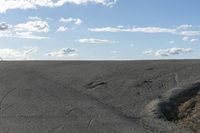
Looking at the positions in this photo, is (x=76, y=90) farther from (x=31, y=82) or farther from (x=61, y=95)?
(x=31, y=82)

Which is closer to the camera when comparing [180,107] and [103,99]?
[180,107]

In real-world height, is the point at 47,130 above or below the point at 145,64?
below

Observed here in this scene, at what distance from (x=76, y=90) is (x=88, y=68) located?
4.09 m

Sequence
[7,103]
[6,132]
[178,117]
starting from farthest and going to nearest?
[7,103]
[178,117]
[6,132]

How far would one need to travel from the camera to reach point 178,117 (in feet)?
35.4

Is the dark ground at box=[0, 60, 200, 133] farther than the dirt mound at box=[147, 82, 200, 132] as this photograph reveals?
No

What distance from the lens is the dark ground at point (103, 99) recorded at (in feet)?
33.9

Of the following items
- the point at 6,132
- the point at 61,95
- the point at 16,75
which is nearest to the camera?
the point at 6,132

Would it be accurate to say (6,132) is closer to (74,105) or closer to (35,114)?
(35,114)

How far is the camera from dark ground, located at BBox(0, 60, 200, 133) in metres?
10.3

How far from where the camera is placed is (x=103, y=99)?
509 inches

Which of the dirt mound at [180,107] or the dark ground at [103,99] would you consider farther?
the dirt mound at [180,107]

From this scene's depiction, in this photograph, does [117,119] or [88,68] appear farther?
[88,68]

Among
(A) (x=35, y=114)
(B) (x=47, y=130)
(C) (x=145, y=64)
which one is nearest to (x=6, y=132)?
(B) (x=47, y=130)
